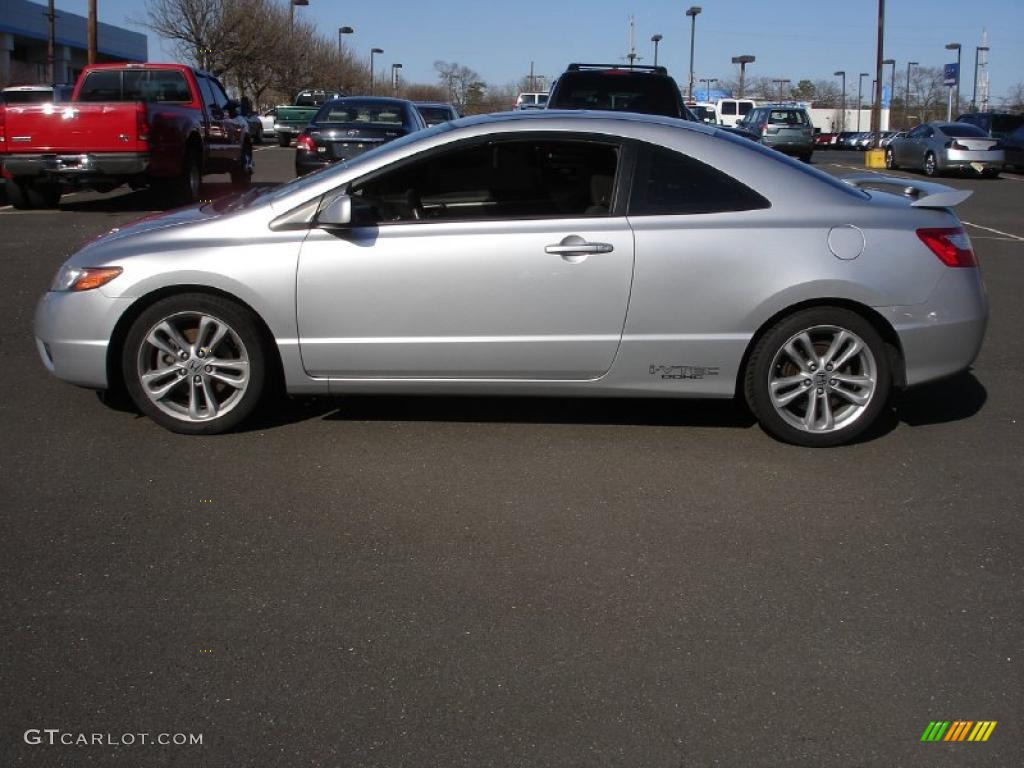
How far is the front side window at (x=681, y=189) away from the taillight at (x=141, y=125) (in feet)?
35.6

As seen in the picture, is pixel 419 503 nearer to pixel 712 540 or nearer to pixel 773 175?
pixel 712 540

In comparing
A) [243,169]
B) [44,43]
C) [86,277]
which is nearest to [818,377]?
[86,277]

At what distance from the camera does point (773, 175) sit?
570 cm

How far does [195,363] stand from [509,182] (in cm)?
181

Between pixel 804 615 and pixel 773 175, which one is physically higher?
pixel 773 175

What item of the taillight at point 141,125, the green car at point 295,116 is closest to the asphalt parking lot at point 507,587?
the taillight at point 141,125

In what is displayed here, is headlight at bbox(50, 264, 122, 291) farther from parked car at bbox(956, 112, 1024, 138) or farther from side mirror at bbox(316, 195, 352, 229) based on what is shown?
parked car at bbox(956, 112, 1024, 138)

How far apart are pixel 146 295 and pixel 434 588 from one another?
8.07 ft

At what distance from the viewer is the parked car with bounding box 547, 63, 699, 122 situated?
14586mm

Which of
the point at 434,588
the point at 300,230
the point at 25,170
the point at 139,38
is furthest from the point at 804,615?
the point at 139,38

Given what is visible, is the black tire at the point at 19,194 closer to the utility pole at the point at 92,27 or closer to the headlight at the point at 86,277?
the headlight at the point at 86,277

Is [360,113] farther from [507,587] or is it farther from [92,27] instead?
[92,27]

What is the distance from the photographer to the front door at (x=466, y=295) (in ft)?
18.1

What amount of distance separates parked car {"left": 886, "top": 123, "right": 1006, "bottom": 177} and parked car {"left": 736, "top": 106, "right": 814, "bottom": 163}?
5.68 m
